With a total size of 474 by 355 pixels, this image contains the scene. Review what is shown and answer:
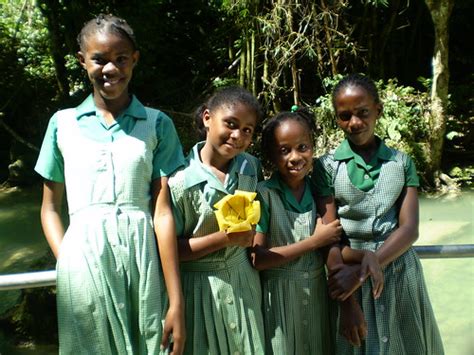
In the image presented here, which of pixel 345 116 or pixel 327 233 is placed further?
pixel 345 116

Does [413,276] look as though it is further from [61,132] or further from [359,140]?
[61,132]

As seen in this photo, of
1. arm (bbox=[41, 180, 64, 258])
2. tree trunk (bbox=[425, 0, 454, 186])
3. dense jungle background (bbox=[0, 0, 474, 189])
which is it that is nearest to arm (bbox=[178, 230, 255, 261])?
arm (bbox=[41, 180, 64, 258])

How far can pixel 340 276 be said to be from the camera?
1.65 metres

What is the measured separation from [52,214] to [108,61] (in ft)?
1.53

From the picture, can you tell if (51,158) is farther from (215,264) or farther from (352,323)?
(352,323)

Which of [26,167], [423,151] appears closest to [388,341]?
[423,151]

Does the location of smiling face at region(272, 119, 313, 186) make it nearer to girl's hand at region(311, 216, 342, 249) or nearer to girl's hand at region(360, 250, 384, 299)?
girl's hand at region(311, 216, 342, 249)

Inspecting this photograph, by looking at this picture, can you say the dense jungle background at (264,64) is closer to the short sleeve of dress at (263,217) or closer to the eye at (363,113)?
the short sleeve of dress at (263,217)

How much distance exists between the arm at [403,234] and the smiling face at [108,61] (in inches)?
35.2

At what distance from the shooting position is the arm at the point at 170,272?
1518 millimetres

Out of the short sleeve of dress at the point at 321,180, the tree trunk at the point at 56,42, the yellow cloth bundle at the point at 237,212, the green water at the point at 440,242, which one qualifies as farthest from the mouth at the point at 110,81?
the tree trunk at the point at 56,42

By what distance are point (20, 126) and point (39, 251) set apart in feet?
12.0

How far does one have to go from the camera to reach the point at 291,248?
5.51ft

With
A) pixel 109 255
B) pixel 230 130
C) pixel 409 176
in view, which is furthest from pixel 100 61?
pixel 409 176
